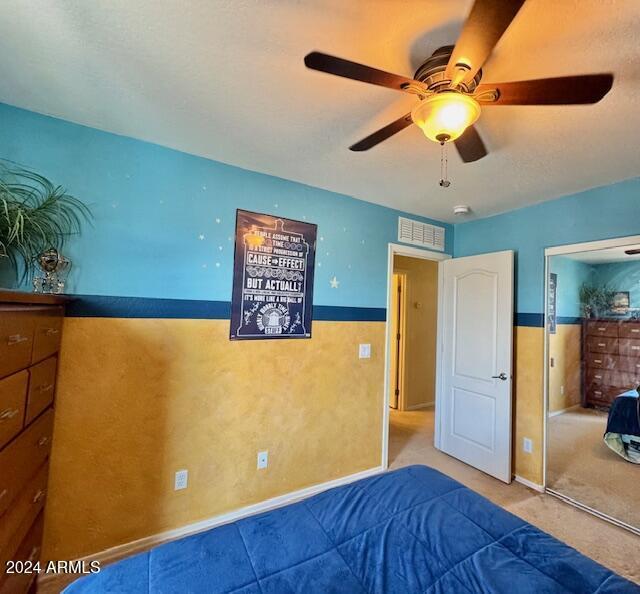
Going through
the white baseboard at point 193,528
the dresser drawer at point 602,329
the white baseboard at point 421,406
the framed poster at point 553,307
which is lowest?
the white baseboard at point 193,528

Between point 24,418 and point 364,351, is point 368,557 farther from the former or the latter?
point 364,351

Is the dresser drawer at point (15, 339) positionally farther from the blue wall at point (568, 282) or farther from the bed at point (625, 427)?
the bed at point (625, 427)

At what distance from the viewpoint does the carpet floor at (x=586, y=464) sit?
8.04 ft

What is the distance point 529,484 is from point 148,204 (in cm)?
367

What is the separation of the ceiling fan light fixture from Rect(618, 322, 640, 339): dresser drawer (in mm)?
2273

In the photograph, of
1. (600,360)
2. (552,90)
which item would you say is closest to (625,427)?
(600,360)

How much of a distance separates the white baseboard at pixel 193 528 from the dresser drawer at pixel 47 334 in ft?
4.01

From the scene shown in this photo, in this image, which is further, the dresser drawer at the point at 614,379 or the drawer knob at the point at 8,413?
the dresser drawer at the point at 614,379

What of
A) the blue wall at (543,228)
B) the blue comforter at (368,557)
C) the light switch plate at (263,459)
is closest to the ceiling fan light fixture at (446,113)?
the blue comforter at (368,557)

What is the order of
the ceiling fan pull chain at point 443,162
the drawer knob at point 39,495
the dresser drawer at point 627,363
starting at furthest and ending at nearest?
the dresser drawer at point 627,363
the ceiling fan pull chain at point 443,162
the drawer knob at point 39,495

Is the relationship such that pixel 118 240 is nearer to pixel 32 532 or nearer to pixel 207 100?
pixel 207 100

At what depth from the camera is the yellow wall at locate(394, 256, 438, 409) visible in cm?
484

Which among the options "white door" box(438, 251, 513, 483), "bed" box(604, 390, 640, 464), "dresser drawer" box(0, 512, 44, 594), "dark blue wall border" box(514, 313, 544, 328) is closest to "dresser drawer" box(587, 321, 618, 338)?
"dark blue wall border" box(514, 313, 544, 328)

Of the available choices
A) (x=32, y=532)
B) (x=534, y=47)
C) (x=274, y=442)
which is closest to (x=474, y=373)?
(x=274, y=442)
